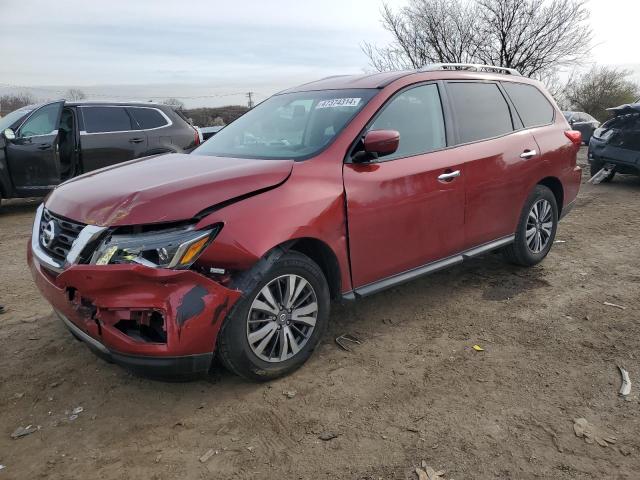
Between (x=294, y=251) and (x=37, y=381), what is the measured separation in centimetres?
176

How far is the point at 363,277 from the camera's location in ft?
11.1

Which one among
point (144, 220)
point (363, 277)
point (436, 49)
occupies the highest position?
point (436, 49)

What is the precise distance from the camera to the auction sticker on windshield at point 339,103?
357cm

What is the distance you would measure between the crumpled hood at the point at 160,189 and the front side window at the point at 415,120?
2.98 ft

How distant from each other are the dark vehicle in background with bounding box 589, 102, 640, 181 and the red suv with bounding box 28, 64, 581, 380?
19.3 ft

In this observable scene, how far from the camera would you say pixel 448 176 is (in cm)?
378

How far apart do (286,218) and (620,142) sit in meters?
8.94

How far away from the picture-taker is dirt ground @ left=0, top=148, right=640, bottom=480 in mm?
2385

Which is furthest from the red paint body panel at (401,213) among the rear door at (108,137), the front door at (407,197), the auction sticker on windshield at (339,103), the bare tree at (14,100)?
the bare tree at (14,100)

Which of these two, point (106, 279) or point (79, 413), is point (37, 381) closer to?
point (79, 413)

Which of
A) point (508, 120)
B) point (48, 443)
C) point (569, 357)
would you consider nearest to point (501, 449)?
point (569, 357)

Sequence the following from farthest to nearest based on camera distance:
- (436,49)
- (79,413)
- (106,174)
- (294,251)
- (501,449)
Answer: (436,49) → (106,174) → (294,251) → (79,413) → (501,449)

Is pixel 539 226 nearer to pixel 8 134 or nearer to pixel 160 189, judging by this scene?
pixel 160 189

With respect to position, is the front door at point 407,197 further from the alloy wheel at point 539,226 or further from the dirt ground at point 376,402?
the alloy wheel at point 539,226
